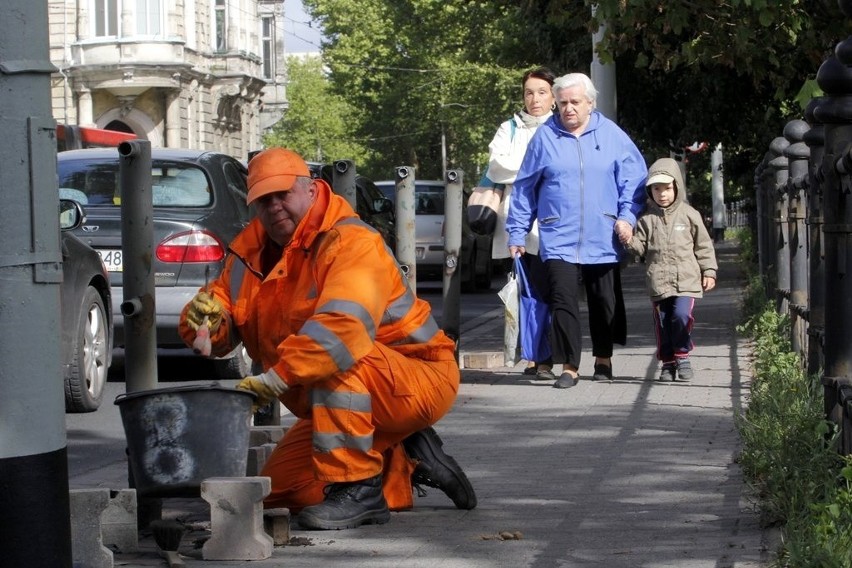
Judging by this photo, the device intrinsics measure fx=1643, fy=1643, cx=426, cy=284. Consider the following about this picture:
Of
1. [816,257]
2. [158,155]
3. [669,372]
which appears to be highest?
[158,155]

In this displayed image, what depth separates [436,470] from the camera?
20.7 feet

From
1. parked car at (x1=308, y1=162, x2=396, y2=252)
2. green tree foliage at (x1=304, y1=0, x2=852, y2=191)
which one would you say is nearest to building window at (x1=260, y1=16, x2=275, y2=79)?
green tree foliage at (x1=304, y1=0, x2=852, y2=191)

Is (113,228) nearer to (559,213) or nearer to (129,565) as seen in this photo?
(559,213)

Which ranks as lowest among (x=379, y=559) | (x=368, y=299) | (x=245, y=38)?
(x=379, y=559)

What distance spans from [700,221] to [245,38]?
2147 inches

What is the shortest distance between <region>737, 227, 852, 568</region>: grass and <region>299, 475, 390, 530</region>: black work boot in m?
1.41

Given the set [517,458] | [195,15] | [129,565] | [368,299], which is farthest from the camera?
[195,15]

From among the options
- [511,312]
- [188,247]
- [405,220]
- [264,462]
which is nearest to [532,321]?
[511,312]

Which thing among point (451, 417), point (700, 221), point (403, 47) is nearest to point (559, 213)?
point (700, 221)

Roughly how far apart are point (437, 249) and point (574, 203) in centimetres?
1528

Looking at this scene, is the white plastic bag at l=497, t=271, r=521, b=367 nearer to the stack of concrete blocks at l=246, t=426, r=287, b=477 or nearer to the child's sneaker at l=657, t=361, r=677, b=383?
the child's sneaker at l=657, t=361, r=677, b=383

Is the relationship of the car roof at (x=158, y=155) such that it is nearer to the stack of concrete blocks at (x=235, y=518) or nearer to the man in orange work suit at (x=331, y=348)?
the man in orange work suit at (x=331, y=348)

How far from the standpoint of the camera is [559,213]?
33.9ft

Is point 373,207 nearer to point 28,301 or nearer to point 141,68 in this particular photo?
point 28,301
